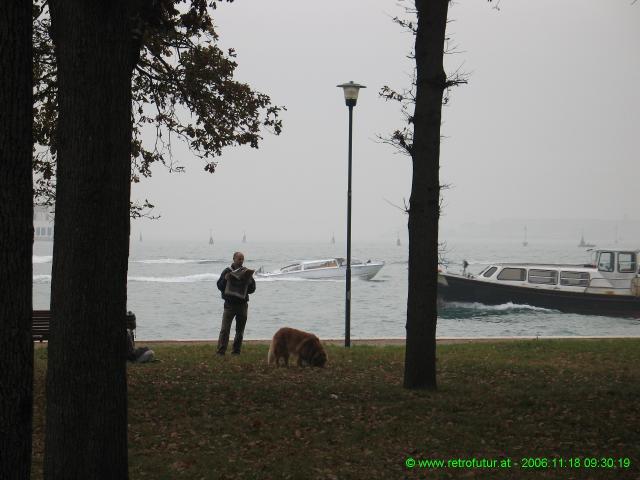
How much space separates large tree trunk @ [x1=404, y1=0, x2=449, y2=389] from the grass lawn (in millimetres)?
1290

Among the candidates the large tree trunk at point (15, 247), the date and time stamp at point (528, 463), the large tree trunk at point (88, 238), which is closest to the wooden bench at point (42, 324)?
A: the date and time stamp at point (528, 463)

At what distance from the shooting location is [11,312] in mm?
4500

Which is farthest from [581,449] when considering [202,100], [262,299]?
[262,299]

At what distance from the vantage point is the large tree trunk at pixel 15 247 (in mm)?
4488

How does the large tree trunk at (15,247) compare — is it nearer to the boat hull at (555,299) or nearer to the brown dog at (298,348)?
the brown dog at (298,348)

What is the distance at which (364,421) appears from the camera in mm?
8375

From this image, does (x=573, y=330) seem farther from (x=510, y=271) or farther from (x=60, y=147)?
(x=60, y=147)

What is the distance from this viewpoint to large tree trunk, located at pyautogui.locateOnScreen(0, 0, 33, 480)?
449cm

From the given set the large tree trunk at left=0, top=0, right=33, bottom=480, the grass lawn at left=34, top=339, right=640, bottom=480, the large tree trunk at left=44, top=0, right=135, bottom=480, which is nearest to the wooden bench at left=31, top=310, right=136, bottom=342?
the grass lawn at left=34, top=339, right=640, bottom=480

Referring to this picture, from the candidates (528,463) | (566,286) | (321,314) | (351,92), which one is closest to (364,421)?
(528,463)

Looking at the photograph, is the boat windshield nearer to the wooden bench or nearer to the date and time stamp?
the wooden bench

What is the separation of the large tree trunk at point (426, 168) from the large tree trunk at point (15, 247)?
6.20 m

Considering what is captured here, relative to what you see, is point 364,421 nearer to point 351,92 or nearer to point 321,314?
point 351,92

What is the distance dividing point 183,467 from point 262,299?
245ft
